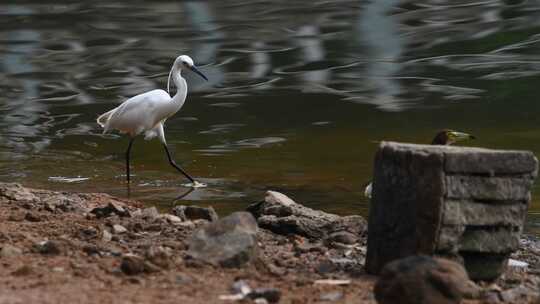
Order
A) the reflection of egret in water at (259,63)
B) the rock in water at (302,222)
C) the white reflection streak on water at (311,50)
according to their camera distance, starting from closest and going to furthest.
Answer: the rock in water at (302,222) < the white reflection streak on water at (311,50) < the reflection of egret in water at (259,63)

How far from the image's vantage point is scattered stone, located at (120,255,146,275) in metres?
5.44

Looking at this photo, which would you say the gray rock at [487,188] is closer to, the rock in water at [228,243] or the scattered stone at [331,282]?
the scattered stone at [331,282]

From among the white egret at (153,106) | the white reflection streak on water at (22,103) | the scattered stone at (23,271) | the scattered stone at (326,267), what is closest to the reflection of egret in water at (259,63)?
the white reflection streak on water at (22,103)

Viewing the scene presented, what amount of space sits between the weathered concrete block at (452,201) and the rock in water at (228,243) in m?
0.66

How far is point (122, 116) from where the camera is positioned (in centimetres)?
1160

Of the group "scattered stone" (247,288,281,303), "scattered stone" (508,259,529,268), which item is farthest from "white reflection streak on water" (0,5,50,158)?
"scattered stone" (247,288,281,303)

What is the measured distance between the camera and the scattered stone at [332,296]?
5168 millimetres

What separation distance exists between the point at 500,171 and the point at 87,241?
2.45 meters

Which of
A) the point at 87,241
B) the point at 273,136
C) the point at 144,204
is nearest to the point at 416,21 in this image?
the point at 273,136

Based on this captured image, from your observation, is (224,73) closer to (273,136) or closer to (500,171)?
(273,136)

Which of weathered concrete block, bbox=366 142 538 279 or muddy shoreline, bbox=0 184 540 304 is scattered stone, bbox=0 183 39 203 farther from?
weathered concrete block, bbox=366 142 538 279

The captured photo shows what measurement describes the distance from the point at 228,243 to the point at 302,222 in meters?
1.76

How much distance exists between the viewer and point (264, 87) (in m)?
16.6

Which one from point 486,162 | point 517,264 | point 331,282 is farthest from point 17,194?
point 486,162
